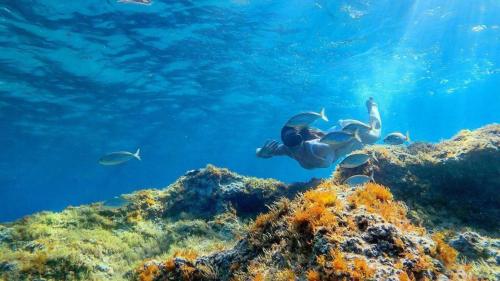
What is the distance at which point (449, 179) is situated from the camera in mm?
6492

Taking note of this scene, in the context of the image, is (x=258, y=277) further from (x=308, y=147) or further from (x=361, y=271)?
(x=308, y=147)

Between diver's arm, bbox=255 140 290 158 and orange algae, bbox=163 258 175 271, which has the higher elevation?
diver's arm, bbox=255 140 290 158

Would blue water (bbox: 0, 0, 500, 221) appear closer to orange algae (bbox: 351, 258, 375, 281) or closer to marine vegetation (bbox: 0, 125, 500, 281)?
marine vegetation (bbox: 0, 125, 500, 281)

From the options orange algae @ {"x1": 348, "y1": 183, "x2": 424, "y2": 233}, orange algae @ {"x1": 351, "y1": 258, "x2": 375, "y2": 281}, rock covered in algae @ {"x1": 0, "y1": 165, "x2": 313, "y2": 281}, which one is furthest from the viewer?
rock covered in algae @ {"x1": 0, "y1": 165, "x2": 313, "y2": 281}

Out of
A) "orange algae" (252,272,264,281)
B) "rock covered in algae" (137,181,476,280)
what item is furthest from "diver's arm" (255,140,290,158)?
"orange algae" (252,272,264,281)

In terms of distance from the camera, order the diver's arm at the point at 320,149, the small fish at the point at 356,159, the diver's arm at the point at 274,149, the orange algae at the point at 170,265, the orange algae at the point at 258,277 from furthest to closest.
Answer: the diver's arm at the point at 274,149
the diver's arm at the point at 320,149
the small fish at the point at 356,159
the orange algae at the point at 170,265
the orange algae at the point at 258,277

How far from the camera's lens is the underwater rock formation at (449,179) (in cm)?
583

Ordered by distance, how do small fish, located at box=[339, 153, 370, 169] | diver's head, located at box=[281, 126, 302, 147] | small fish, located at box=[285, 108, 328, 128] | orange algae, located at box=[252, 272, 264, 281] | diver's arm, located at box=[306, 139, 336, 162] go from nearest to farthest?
orange algae, located at box=[252, 272, 264, 281] → small fish, located at box=[339, 153, 370, 169] → small fish, located at box=[285, 108, 328, 128] → diver's arm, located at box=[306, 139, 336, 162] → diver's head, located at box=[281, 126, 302, 147]

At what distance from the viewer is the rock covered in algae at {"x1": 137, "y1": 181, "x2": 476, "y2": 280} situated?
110 inches

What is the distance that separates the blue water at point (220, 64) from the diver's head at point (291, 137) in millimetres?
10706

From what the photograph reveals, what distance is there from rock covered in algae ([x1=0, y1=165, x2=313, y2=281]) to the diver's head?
175cm

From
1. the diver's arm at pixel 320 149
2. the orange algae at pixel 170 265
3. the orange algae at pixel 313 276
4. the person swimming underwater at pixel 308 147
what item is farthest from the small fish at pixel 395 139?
the orange algae at pixel 313 276

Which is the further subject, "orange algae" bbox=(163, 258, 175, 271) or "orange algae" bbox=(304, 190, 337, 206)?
"orange algae" bbox=(163, 258, 175, 271)

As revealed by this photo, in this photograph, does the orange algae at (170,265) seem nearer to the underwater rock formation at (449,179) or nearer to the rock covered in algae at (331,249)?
the rock covered in algae at (331,249)
